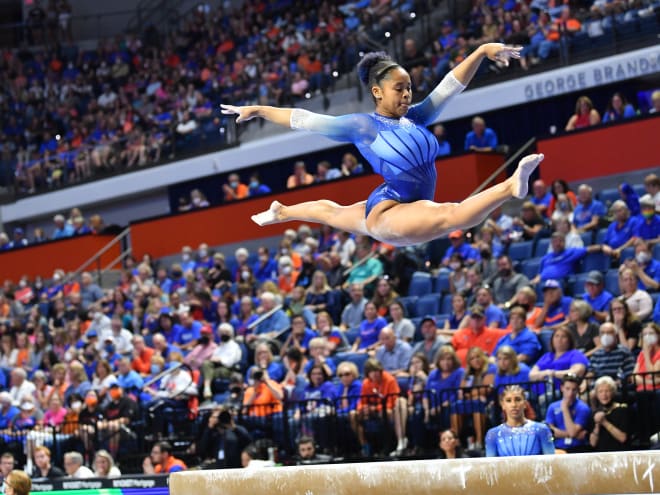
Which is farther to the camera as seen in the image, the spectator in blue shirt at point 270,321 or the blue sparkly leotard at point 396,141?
the spectator in blue shirt at point 270,321

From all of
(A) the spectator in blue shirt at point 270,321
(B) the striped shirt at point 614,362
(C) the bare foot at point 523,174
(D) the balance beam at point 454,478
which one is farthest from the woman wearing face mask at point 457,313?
(D) the balance beam at point 454,478

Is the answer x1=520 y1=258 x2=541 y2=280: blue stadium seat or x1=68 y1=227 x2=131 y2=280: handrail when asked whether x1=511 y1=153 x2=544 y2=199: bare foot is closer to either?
x1=520 y1=258 x2=541 y2=280: blue stadium seat

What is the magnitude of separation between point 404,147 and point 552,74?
1094 centimetres

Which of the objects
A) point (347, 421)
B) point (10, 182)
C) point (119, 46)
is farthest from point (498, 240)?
point (119, 46)

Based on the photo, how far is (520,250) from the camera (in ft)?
43.2

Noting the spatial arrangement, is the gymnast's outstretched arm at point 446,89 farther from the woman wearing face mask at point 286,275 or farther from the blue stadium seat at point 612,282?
the woman wearing face mask at point 286,275

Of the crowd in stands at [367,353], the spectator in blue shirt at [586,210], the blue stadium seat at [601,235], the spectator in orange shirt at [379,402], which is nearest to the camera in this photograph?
the crowd in stands at [367,353]

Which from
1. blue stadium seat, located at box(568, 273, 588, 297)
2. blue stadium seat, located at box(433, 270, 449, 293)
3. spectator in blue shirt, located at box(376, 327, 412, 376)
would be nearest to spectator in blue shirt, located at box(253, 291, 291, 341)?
blue stadium seat, located at box(433, 270, 449, 293)

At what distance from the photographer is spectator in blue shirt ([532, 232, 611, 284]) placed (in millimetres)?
12094

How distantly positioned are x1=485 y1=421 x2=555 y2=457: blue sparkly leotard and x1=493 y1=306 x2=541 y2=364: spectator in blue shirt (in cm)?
341

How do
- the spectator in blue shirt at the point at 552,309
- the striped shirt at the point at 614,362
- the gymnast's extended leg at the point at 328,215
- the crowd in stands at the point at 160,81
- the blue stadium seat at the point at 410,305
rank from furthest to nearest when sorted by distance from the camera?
1. the crowd in stands at the point at 160,81
2. the blue stadium seat at the point at 410,305
3. the spectator in blue shirt at the point at 552,309
4. the striped shirt at the point at 614,362
5. the gymnast's extended leg at the point at 328,215

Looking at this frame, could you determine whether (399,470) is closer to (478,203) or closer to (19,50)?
(478,203)

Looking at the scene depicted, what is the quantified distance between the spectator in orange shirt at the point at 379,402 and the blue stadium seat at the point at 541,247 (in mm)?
2681

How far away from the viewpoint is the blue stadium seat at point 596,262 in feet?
39.6
